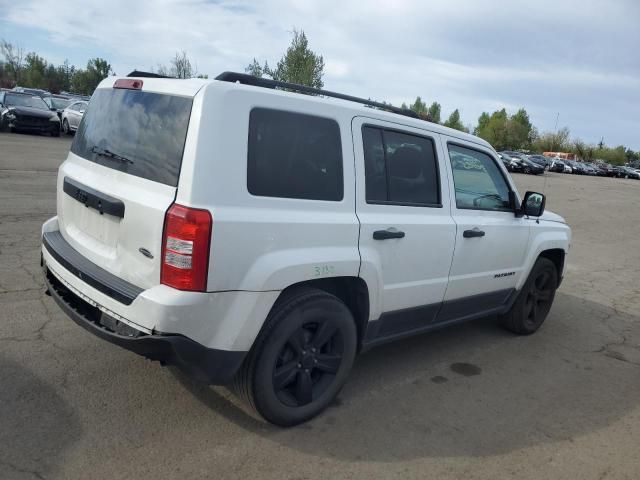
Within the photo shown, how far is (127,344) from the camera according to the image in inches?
106

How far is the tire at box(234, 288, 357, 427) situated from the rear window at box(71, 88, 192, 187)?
38.1 inches

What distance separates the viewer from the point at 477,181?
4309mm

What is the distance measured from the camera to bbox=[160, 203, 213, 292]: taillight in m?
2.53

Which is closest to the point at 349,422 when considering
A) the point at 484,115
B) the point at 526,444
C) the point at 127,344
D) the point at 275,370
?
the point at 275,370

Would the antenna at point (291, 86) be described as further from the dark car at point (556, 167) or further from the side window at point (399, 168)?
the dark car at point (556, 167)

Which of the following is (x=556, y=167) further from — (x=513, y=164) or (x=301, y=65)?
(x=301, y=65)

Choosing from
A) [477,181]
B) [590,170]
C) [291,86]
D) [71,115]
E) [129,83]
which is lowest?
[71,115]

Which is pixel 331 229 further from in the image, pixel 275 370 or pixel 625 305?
pixel 625 305

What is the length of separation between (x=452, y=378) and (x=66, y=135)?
2443 cm

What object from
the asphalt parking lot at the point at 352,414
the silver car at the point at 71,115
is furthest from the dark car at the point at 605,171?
the asphalt parking lot at the point at 352,414

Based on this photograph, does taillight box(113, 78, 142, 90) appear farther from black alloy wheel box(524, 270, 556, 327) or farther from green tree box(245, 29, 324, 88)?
green tree box(245, 29, 324, 88)

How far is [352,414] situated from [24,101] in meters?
22.7

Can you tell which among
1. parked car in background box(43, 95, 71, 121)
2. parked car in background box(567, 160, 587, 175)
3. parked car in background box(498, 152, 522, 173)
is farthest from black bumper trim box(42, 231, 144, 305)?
parked car in background box(567, 160, 587, 175)

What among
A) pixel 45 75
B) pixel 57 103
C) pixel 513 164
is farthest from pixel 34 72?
pixel 513 164
